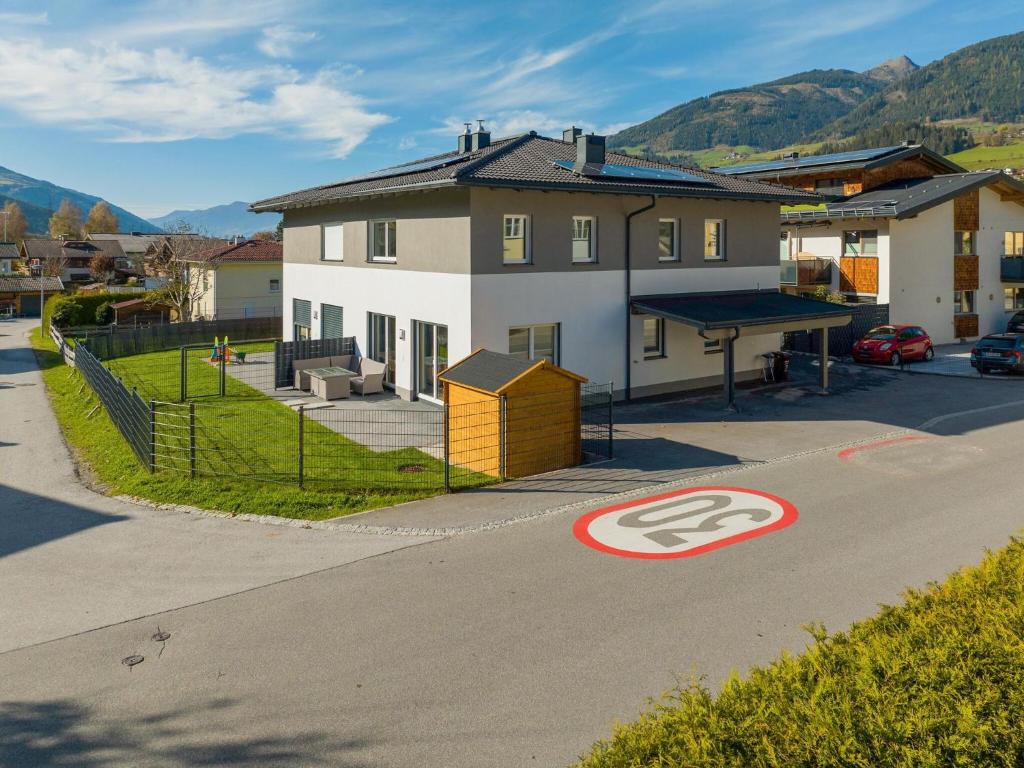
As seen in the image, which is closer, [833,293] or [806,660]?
[806,660]

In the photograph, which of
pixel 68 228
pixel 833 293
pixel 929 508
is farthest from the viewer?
pixel 68 228

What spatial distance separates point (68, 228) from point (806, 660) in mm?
159576

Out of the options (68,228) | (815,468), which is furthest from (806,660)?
(68,228)

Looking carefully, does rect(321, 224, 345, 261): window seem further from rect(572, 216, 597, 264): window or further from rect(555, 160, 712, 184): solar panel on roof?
rect(572, 216, 597, 264): window

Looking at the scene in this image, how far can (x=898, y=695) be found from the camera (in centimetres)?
446

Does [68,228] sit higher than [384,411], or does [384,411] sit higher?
[68,228]

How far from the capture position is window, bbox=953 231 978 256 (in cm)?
3244

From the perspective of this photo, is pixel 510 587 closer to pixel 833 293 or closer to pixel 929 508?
pixel 929 508

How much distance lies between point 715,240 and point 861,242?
12.4 meters

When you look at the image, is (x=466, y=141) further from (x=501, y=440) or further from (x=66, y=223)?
(x=66, y=223)

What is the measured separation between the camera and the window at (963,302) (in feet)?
107

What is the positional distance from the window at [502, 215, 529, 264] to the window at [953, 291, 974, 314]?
75.0ft

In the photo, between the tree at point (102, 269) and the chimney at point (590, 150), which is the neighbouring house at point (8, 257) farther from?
the chimney at point (590, 150)

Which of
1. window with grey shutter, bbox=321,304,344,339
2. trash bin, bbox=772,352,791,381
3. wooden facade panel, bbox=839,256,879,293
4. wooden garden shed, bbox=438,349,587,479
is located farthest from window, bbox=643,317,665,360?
wooden facade panel, bbox=839,256,879,293
